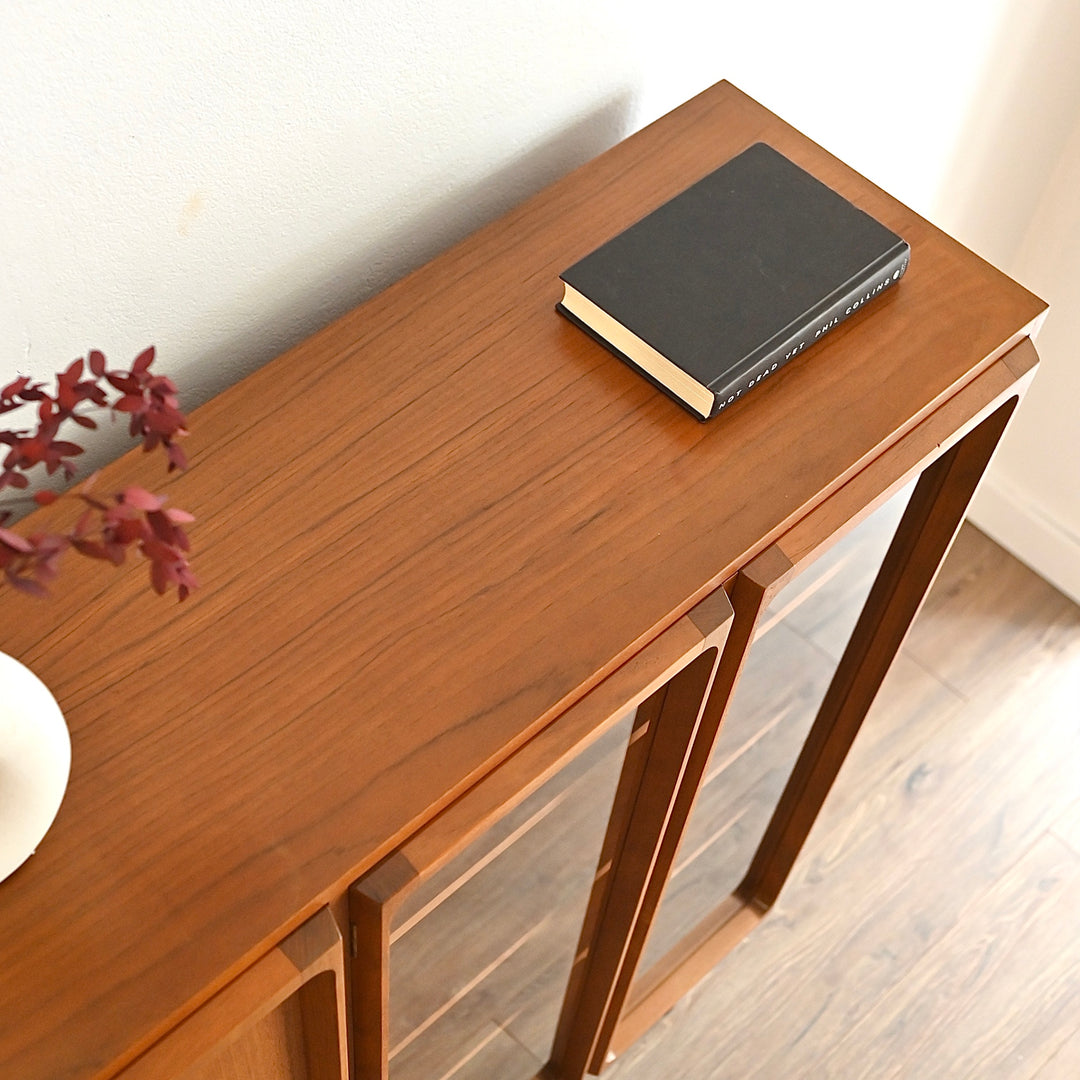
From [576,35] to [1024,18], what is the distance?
71 centimetres

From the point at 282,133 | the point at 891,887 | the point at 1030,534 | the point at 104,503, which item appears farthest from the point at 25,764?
the point at 1030,534

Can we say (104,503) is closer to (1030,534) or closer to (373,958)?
(373,958)

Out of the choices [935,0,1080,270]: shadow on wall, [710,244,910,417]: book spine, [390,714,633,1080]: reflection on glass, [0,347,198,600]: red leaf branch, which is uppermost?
[0,347,198,600]: red leaf branch

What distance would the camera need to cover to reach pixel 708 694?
1.00m

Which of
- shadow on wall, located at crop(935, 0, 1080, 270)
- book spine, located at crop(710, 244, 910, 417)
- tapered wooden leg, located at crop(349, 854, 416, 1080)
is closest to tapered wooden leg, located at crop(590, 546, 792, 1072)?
book spine, located at crop(710, 244, 910, 417)

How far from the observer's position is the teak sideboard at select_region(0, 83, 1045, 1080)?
71 centimetres

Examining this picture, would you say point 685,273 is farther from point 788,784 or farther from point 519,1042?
point 519,1042

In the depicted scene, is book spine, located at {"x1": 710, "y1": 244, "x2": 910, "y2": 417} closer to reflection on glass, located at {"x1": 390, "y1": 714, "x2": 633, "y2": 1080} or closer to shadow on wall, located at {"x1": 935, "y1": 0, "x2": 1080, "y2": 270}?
reflection on glass, located at {"x1": 390, "y1": 714, "x2": 633, "y2": 1080}

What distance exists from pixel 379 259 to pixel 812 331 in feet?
1.08

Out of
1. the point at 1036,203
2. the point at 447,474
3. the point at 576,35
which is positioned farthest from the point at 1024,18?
the point at 447,474

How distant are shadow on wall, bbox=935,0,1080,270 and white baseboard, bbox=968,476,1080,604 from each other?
419 millimetres

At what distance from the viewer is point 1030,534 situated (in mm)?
2150

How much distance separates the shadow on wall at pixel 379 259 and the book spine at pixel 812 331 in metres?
0.28

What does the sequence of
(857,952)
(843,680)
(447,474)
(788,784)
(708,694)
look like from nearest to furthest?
(447,474) < (708,694) < (843,680) < (788,784) < (857,952)
